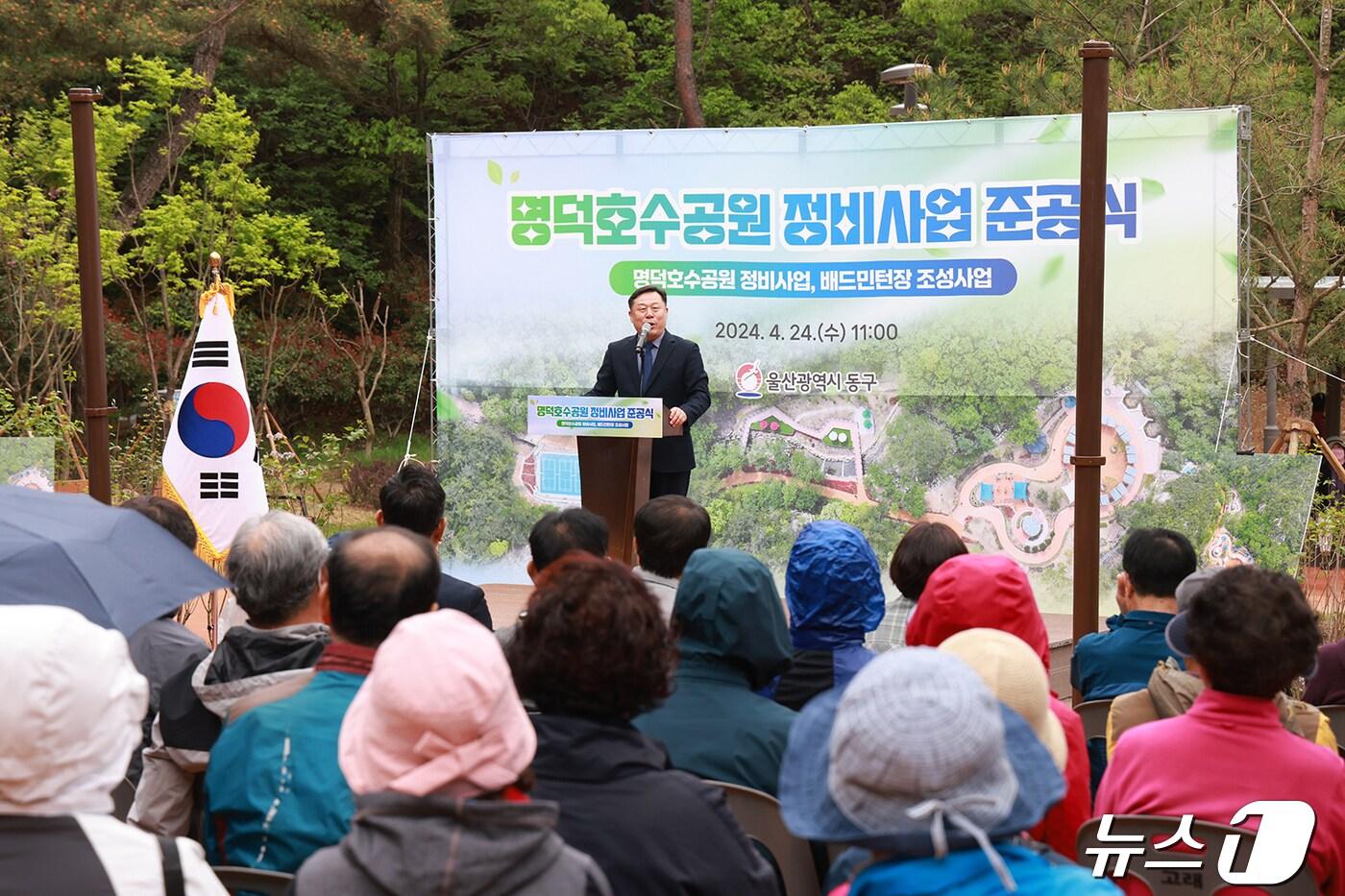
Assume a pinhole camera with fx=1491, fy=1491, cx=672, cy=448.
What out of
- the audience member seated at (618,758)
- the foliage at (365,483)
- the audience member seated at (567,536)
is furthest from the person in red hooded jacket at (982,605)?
the foliage at (365,483)

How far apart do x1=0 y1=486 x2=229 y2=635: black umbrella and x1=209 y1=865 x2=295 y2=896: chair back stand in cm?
52

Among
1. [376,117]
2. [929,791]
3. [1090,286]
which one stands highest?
[376,117]

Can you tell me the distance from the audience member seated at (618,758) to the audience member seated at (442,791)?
22cm

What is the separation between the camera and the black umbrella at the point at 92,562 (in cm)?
256

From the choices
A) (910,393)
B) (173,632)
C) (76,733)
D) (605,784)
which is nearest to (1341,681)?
(605,784)

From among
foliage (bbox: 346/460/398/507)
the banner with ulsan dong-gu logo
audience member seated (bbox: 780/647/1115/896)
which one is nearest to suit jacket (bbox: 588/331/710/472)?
the banner with ulsan dong-gu logo

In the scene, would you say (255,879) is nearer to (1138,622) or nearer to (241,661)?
(241,661)

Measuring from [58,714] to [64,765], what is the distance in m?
0.07

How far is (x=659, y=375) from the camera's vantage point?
273 inches

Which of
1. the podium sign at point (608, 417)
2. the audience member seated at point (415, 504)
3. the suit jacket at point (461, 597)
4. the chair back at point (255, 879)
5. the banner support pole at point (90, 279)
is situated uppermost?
the banner support pole at point (90, 279)

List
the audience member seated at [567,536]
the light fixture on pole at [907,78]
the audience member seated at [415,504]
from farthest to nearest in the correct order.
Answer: the light fixture on pole at [907,78] < the audience member seated at [415,504] < the audience member seated at [567,536]

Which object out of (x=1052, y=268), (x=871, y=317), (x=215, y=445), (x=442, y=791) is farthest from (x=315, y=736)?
(x=1052, y=268)

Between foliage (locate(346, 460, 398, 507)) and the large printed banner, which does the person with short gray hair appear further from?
foliage (locate(346, 460, 398, 507))

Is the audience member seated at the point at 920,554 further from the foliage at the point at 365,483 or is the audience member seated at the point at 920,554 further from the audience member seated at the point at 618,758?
the foliage at the point at 365,483
